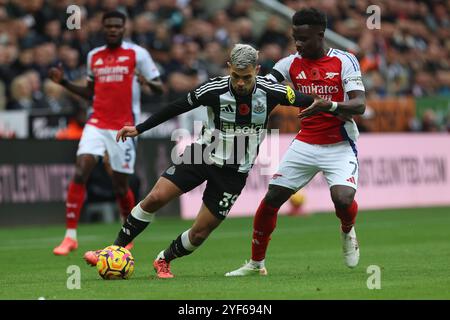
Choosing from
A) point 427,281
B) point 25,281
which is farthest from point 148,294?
point 427,281

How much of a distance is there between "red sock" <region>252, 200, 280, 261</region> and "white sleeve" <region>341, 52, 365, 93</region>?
141 cm

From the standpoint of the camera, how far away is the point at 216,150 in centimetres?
1022

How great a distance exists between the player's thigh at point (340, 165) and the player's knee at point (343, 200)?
13 cm

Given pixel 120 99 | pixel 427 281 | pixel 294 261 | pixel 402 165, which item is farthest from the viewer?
pixel 402 165

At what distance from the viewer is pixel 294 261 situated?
12.2m

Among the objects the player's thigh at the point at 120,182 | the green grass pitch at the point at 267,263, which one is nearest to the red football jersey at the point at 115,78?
the player's thigh at the point at 120,182

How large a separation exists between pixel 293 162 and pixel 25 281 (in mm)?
2916

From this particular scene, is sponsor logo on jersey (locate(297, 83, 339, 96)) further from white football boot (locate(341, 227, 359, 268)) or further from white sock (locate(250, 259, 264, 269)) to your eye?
white sock (locate(250, 259, 264, 269))

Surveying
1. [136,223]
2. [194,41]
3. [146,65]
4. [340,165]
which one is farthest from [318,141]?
[194,41]

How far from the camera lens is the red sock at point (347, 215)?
1067cm

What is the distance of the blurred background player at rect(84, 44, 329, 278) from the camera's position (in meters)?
9.95

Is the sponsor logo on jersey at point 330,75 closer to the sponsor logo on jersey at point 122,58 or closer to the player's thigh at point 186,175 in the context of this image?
the player's thigh at point 186,175

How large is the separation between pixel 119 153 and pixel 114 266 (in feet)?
14.3
